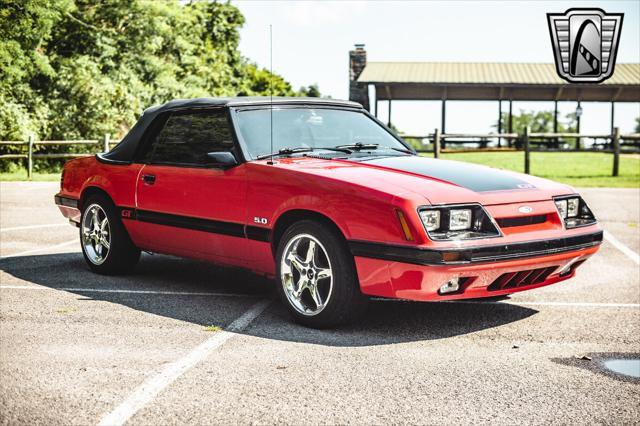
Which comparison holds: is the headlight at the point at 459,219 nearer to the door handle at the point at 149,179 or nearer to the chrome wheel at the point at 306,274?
the chrome wheel at the point at 306,274

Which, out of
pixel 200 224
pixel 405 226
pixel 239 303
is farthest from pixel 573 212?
pixel 200 224

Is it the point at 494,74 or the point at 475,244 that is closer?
the point at 475,244

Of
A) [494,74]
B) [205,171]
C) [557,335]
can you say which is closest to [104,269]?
[205,171]

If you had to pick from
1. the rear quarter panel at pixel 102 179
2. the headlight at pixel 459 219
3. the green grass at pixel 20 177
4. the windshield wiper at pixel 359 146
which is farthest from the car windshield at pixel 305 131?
the green grass at pixel 20 177

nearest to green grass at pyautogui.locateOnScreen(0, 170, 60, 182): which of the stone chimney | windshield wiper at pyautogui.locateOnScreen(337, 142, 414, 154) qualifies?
the stone chimney

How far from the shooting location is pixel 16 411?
3754 millimetres

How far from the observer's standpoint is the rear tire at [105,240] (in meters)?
7.27

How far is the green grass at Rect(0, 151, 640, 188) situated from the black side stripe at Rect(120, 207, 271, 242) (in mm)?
15852

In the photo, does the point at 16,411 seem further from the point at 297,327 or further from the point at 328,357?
the point at 297,327

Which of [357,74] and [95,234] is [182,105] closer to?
[95,234]

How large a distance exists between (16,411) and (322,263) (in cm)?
224

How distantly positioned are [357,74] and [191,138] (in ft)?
112

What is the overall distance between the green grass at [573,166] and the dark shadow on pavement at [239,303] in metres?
15.2

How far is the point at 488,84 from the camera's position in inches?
1499
